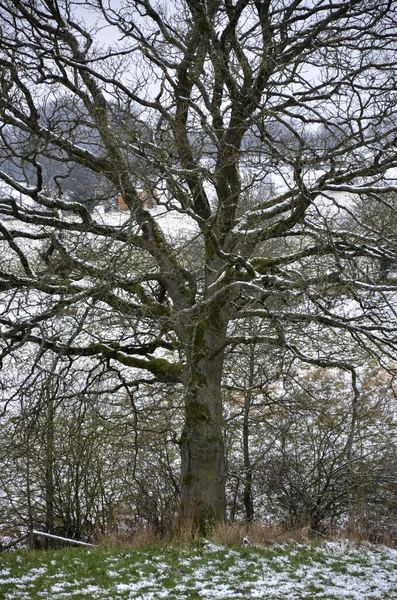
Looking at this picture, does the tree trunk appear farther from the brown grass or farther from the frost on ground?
the frost on ground

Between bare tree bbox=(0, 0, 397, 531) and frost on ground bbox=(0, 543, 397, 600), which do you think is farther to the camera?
bare tree bbox=(0, 0, 397, 531)

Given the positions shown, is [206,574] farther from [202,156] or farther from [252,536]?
[202,156]

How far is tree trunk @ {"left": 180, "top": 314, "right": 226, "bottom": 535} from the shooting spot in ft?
28.2

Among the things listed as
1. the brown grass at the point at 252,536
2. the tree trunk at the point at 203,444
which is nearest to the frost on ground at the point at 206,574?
the brown grass at the point at 252,536

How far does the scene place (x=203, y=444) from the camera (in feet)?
29.2

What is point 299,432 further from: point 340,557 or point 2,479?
point 2,479

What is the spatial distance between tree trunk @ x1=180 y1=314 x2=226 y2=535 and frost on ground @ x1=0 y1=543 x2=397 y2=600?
2.85 ft

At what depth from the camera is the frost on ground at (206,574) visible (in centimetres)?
581

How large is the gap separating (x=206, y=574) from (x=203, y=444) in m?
2.48

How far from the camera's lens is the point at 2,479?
10.9 meters

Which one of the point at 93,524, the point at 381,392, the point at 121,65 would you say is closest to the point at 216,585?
the point at 93,524

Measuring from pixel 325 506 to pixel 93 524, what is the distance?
4545mm

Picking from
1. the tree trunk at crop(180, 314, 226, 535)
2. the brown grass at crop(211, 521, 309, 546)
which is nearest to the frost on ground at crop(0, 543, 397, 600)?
the brown grass at crop(211, 521, 309, 546)

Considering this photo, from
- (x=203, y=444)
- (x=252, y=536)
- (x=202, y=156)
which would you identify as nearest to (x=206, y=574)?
(x=252, y=536)
